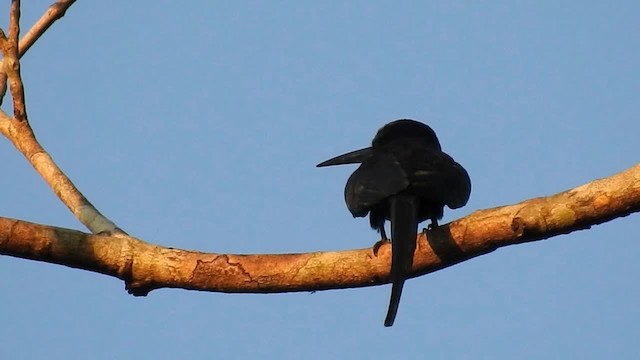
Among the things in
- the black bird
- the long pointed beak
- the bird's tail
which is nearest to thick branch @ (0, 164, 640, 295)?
the bird's tail

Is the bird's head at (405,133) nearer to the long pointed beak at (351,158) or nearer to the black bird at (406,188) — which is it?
the long pointed beak at (351,158)

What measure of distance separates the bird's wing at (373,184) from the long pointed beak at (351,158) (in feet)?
1.66

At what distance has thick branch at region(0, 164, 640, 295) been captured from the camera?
3.61 meters

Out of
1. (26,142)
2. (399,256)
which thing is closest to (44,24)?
(26,142)

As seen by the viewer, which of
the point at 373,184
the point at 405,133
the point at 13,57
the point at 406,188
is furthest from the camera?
the point at 405,133

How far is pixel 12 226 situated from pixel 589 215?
2334mm

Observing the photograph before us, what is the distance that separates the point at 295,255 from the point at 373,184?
39.7 inches

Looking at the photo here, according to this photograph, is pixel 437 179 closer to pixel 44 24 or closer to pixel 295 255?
pixel 295 255

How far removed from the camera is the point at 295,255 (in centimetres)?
389

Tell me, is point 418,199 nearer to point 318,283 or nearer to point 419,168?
point 419,168

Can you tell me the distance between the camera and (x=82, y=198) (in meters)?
4.77

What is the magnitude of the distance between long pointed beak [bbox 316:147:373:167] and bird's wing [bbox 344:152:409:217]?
0.51m

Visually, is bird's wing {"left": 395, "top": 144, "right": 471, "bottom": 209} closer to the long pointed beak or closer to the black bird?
the black bird

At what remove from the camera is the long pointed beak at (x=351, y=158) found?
568 cm
